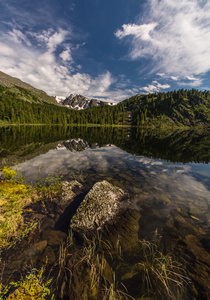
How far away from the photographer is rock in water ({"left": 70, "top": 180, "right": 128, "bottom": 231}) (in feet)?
22.5

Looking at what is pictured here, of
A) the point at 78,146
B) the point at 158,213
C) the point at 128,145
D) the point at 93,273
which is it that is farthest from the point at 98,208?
→ the point at 128,145

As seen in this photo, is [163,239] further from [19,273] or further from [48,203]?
[48,203]

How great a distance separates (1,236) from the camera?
5.64 m

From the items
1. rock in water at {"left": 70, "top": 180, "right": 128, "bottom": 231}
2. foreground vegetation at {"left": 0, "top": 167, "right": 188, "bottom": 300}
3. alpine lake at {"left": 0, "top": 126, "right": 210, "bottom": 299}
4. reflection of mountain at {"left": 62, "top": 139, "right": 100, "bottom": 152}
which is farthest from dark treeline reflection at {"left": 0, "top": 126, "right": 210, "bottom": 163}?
foreground vegetation at {"left": 0, "top": 167, "right": 188, "bottom": 300}

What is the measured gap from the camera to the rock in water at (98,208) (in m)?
6.85

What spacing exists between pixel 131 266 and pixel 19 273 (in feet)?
13.7

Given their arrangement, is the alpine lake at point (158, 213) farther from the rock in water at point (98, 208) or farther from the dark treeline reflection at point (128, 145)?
the dark treeline reflection at point (128, 145)

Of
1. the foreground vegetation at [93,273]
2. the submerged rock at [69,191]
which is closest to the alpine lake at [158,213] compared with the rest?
the foreground vegetation at [93,273]

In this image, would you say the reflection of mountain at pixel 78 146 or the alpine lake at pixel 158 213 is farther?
the reflection of mountain at pixel 78 146

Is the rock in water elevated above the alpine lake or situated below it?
above

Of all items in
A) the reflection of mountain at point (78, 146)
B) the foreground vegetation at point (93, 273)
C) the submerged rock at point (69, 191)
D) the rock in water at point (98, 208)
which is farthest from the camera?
the reflection of mountain at point (78, 146)

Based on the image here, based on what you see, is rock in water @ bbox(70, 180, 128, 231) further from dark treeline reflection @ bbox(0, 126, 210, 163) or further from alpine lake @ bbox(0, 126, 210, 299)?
dark treeline reflection @ bbox(0, 126, 210, 163)

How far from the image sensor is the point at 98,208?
7570 millimetres

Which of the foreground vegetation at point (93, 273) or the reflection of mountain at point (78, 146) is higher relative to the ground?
the foreground vegetation at point (93, 273)
